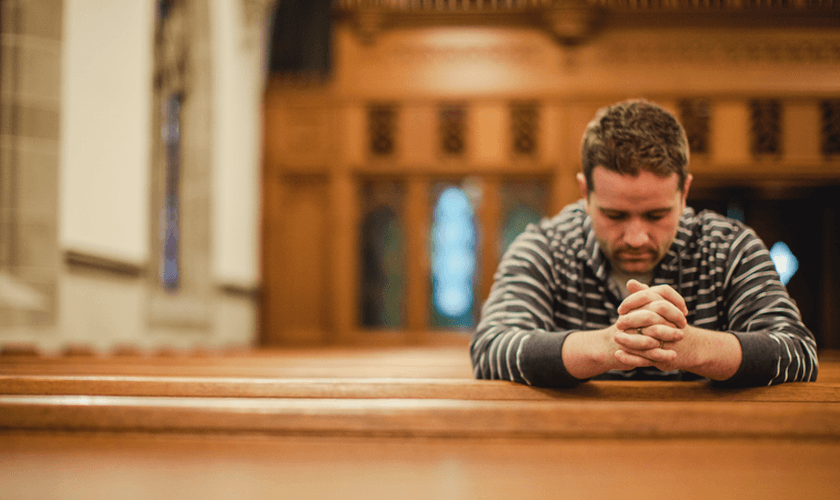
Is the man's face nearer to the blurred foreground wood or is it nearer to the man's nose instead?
the man's nose

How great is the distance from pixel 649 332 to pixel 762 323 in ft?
1.30

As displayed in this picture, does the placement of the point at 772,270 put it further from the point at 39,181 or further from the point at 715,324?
the point at 39,181

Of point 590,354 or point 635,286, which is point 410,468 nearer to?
point 590,354

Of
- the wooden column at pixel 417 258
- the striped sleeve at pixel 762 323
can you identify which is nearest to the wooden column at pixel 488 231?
the wooden column at pixel 417 258

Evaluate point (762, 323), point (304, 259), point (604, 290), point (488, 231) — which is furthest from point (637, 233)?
point (304, 259)

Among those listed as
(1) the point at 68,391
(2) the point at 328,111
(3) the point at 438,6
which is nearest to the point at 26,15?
(1) the point at 68,391

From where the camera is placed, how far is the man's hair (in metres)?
1.36

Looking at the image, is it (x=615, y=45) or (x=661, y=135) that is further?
(x=615, y=45)

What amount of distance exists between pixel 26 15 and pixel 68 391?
2.72 m

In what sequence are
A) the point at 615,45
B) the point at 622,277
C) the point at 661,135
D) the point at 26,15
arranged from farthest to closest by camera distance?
the point at 615,45 → the point at 26,15 → the point at 622,277 → the point at 661,135

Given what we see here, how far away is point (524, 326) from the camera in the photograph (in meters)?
1.40

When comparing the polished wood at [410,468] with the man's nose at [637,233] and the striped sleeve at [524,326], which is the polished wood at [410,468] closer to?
the striped sleeve at [524,326]

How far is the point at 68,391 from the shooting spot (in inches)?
46.0

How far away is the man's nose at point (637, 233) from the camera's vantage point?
1.39 meters
